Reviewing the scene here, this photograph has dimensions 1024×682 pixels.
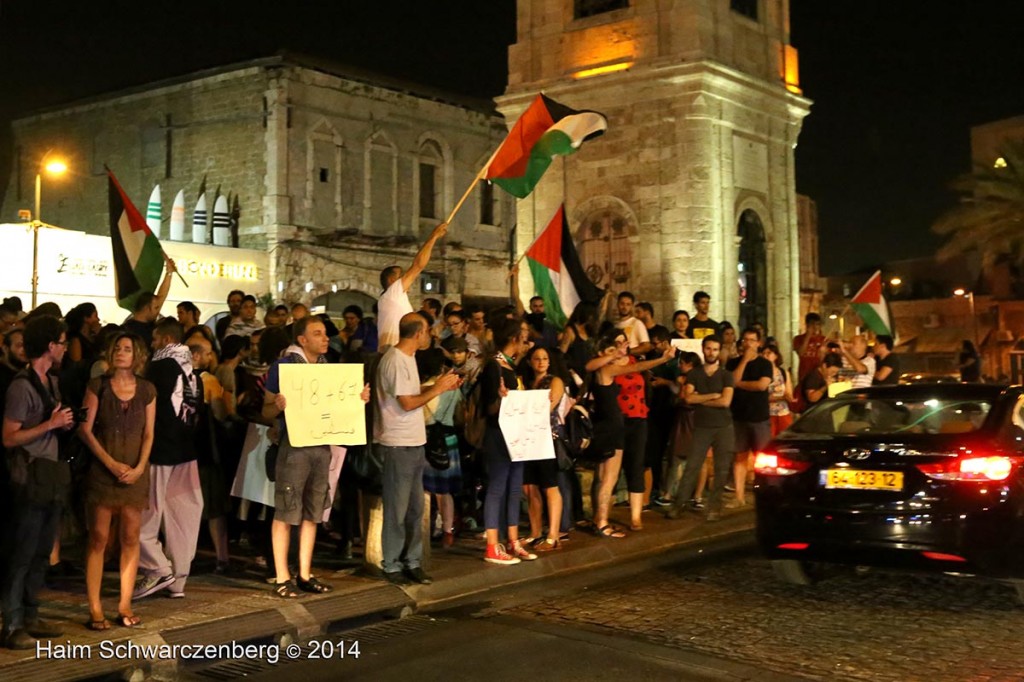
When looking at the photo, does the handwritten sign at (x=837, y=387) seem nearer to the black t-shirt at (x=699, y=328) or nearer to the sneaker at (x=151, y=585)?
the black t-shirt at (x=699, y=328)

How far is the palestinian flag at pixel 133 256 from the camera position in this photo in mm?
11922

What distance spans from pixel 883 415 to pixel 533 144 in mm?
4642

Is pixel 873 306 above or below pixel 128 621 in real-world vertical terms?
above

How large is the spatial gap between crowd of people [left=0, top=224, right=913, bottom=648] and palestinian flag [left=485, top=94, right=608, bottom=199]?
1435 mm

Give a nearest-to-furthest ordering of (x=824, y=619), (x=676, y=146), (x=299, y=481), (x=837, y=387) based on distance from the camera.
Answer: (x=824, y=619) → (x=299, y=481) → (x=837, y=387) → (x=676, y=146)

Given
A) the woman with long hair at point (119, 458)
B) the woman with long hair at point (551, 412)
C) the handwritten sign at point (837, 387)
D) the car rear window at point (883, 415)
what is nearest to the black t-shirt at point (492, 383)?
the woman with long hair at point (551, 412)

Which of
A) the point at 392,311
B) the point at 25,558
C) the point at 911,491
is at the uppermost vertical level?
the point at 392,311

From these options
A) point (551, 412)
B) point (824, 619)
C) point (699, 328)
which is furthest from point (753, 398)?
point (824, 619)

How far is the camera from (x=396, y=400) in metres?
8.54

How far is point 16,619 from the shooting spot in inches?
266

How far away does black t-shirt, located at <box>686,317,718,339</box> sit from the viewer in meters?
15.5

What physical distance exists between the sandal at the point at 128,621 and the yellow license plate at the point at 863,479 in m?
4.69

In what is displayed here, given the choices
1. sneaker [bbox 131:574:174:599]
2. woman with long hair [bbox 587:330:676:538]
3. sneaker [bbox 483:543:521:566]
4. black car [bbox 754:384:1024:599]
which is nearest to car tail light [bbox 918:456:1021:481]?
black car [bbox 754:384:1024:599]

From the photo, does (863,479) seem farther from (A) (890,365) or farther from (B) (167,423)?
(A) (890,365)
